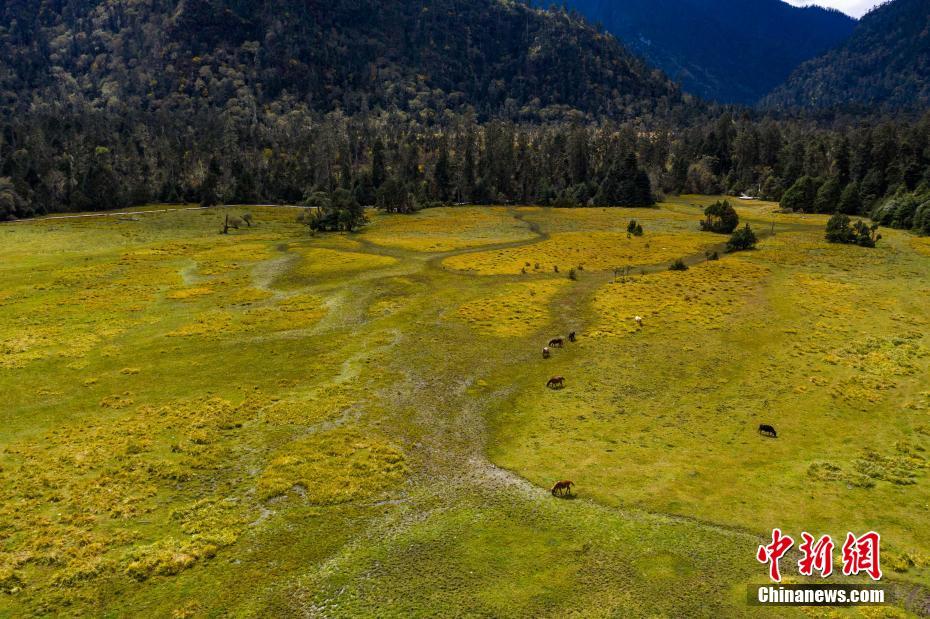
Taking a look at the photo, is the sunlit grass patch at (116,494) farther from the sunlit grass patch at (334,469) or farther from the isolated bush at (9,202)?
the isolated bush at (9,202)

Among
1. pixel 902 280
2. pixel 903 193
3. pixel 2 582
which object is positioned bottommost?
pixel 2 582

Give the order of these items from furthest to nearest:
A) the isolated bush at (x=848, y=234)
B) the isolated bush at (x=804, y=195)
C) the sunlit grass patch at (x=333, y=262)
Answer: the isolated bush at (x=804, y=195) < the isolated bush at (x=848, y=234) < the sunlit grass patch at (x=333, y=262)

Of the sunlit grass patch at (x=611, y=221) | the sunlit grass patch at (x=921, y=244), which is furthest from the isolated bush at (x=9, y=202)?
the sunlit grass patch at (x=921, y=244)

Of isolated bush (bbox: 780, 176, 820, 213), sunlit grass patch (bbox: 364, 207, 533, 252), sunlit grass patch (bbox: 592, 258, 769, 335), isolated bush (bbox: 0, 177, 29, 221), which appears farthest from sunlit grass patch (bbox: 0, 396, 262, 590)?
isolated bush (bbox: 780, 176, 820, 213)

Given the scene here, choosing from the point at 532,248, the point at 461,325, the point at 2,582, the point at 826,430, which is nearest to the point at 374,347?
the point at 461,325

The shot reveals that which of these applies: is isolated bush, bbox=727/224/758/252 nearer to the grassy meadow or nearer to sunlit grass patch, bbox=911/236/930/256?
the grassy meadow

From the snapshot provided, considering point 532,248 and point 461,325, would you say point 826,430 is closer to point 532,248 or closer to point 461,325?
point 461,325
